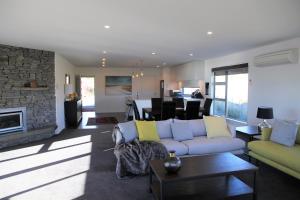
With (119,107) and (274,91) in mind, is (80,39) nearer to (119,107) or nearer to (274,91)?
(274,91)

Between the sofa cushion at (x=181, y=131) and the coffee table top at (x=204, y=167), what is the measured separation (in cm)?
105

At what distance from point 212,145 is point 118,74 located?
873cm

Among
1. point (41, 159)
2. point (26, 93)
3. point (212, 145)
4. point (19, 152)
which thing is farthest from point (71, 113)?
point (212, 145)

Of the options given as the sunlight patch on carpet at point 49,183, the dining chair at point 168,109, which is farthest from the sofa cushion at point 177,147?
the dining chair at point 168,109

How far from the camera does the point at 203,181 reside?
304 cm

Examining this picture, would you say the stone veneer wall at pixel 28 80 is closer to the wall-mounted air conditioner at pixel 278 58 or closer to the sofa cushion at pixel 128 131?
the sofa cushion at pixel 128 131

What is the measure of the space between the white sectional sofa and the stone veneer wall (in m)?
3.43

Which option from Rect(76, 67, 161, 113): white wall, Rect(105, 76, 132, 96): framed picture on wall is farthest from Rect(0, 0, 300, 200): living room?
Rect(105, 76, 132, 96): framed picture on wall

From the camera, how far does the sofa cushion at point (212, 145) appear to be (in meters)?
3.91

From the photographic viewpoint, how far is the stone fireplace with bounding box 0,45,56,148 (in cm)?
563

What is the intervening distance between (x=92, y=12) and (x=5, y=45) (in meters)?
3.80

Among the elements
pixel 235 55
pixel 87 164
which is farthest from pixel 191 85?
pixel 87 164

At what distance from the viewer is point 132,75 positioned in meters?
12.0

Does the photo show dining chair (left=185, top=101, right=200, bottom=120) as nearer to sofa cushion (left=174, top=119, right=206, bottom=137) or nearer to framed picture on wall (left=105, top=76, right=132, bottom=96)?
sofa cushion (left=174, top=119, right=206, bottom=137)
